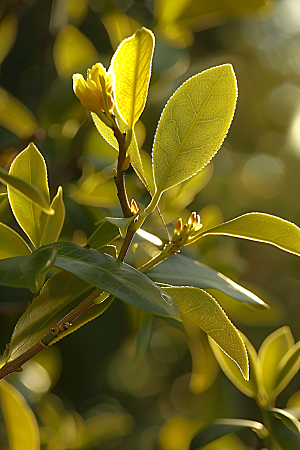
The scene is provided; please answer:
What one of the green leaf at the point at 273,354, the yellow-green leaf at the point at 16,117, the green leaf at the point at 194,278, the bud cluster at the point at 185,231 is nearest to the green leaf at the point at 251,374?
the green leaf at the point at 273,354

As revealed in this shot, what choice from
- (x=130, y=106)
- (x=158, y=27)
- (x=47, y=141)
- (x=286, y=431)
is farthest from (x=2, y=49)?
(x=286, y=431)

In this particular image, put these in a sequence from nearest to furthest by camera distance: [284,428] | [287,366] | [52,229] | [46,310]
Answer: [46,310]
[52,229]
[284,428]
[287,366]

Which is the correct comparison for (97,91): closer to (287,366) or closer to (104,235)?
(104,235)

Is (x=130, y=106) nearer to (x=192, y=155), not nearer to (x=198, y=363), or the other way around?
(x=192, y=155)

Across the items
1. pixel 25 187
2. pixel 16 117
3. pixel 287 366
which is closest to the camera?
pixel 25 187

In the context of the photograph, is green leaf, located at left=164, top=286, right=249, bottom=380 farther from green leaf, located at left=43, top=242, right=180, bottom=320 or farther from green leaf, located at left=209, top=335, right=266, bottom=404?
green leaf, located at left=209, top=335, right=266, bottom=404

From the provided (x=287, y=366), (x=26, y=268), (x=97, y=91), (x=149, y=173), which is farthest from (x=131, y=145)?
(x=287, y=366)
